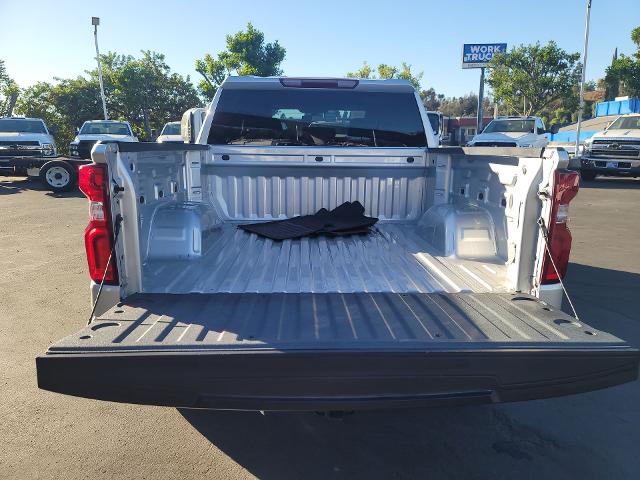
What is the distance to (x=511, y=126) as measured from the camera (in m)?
18.2

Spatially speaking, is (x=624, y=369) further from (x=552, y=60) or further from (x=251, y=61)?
(x=251, y=61)

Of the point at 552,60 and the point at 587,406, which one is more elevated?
the point at 552,60

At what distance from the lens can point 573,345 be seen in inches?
79.2

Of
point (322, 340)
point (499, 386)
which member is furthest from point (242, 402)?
point (499, 386)

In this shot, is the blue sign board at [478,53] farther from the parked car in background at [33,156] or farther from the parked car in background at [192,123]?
the parked car in background at [192,123]

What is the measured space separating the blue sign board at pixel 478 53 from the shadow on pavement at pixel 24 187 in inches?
1154

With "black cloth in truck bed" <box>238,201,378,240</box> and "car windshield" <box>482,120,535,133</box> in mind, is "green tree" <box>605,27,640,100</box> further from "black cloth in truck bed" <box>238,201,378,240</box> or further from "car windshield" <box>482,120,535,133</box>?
"black cloth in truck bed" <box>238,201,378,240</box>

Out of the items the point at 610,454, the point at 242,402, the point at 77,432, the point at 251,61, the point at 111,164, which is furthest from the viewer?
the point at 251,61

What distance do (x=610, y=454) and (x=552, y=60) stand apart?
31.6 meters

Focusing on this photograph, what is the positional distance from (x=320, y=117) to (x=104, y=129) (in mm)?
16183

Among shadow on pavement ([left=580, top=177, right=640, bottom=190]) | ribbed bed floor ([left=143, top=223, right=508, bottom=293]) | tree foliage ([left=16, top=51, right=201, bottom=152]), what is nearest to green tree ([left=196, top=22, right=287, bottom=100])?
tree foliage ([left=16, top=51, right=201, bottom=152])

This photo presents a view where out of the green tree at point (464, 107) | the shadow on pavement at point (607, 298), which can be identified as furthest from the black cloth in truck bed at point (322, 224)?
the green tree at point (464, 107)

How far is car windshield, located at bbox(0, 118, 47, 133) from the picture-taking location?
16.6m

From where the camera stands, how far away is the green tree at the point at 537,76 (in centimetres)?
2888
